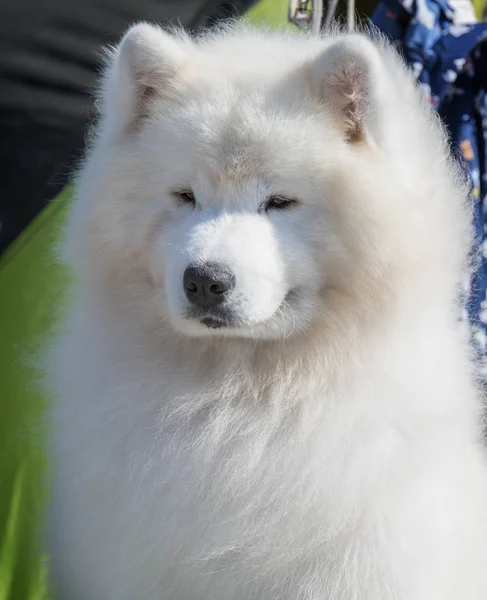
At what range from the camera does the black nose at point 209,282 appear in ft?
3.75

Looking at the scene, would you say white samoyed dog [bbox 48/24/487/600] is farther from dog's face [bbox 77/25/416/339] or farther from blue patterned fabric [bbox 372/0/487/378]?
blue patterned fabric [bbox 372/0/487/378]

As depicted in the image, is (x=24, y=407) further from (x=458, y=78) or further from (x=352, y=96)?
(x=458, y=78)

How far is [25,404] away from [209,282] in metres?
1.02

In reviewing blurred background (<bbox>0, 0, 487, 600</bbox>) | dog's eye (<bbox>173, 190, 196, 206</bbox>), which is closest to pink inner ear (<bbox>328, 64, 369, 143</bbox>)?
dog's eye (<bbox>173, 190, 196, 206</bbox>)

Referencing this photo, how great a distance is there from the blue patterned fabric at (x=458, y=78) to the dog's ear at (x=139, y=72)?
81 centimetres

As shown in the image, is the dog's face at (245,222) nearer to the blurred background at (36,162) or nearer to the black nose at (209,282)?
the black nose at (209,282)

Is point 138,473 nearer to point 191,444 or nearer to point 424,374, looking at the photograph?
point 191,444

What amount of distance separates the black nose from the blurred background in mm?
670

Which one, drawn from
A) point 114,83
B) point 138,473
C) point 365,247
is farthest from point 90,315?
point 365,247

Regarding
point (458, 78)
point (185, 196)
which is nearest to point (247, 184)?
point (185, 196)

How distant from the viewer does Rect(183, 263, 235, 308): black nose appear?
114 cm

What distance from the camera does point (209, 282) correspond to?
114cm

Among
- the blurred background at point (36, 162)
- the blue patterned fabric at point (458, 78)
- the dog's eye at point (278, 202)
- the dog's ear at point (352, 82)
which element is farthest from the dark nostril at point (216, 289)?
the blue patterned fabric at point (458, 78)

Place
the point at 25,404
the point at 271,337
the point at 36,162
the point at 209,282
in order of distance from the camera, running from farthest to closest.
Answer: the point at 36,162, the point at 25,404, the point at 271,337, the point at 209,282
